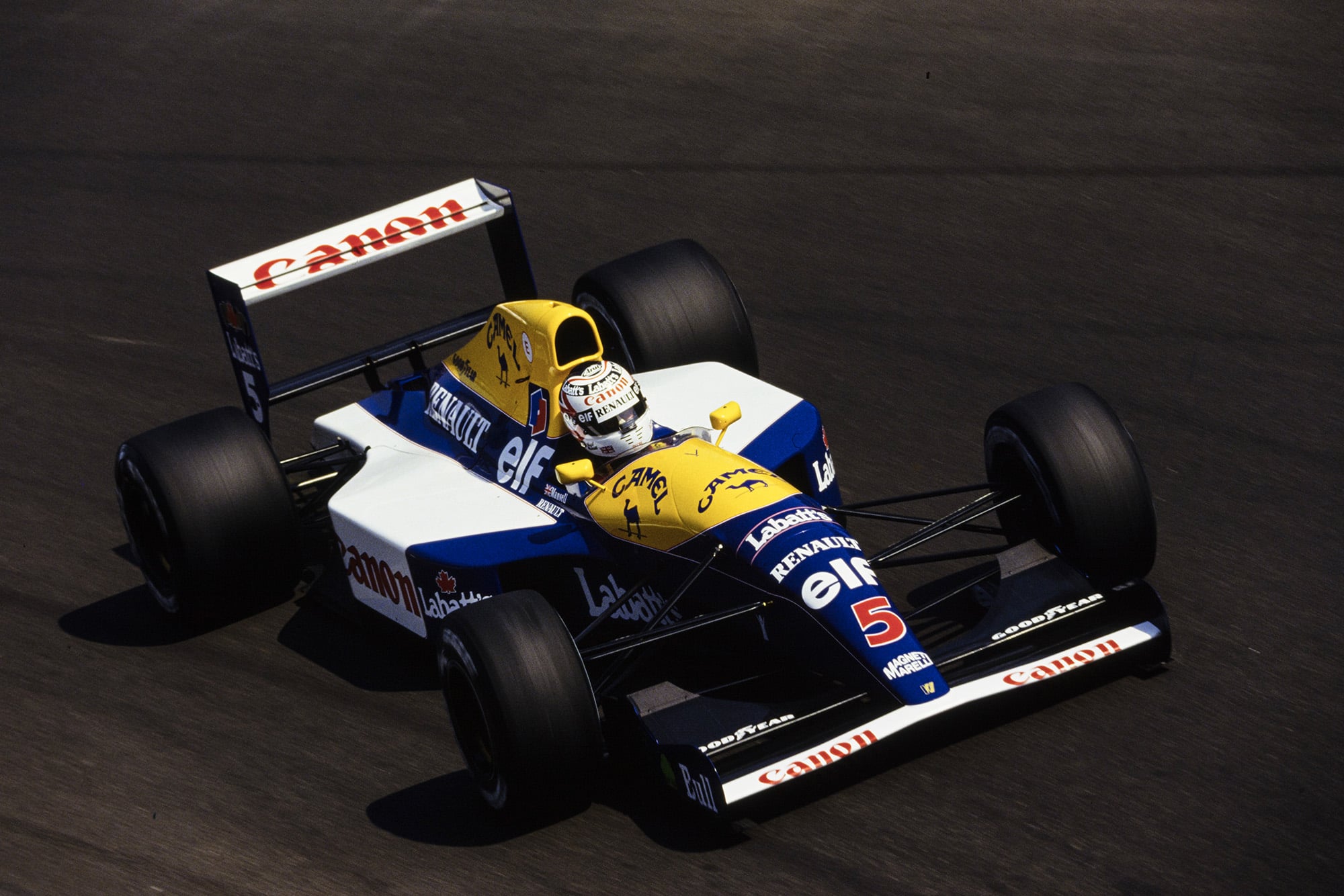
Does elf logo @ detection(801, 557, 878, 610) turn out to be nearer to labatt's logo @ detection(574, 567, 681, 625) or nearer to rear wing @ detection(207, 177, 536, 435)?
labatt's logo @ detection(574, 567, 681, 625)

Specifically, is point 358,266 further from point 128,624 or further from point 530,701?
point 530,701

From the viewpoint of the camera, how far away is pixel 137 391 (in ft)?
35.0

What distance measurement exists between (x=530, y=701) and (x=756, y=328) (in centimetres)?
513

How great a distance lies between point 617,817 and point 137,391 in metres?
5.65

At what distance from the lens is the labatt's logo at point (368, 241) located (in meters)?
8.39

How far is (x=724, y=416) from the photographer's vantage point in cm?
726

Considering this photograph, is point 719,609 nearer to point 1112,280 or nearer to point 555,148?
point 1112,280

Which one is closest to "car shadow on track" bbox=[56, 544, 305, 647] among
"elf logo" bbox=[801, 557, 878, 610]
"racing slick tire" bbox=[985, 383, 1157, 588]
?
"elf logo" bbox=[801, 557, 878, 610]

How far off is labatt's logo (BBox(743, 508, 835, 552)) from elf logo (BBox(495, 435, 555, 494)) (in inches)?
52.1

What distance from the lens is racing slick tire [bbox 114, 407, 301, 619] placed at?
7598 millimetres

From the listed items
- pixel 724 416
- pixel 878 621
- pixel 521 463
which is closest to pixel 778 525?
pixel 878 621

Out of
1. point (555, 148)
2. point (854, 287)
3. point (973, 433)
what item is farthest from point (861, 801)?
point (555, 148)

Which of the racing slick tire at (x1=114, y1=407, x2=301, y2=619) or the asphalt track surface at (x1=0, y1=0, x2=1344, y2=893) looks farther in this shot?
the racing slick tire at (x1=114, y1=407, x2=301, y2=619)

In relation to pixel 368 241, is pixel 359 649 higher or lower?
lower
